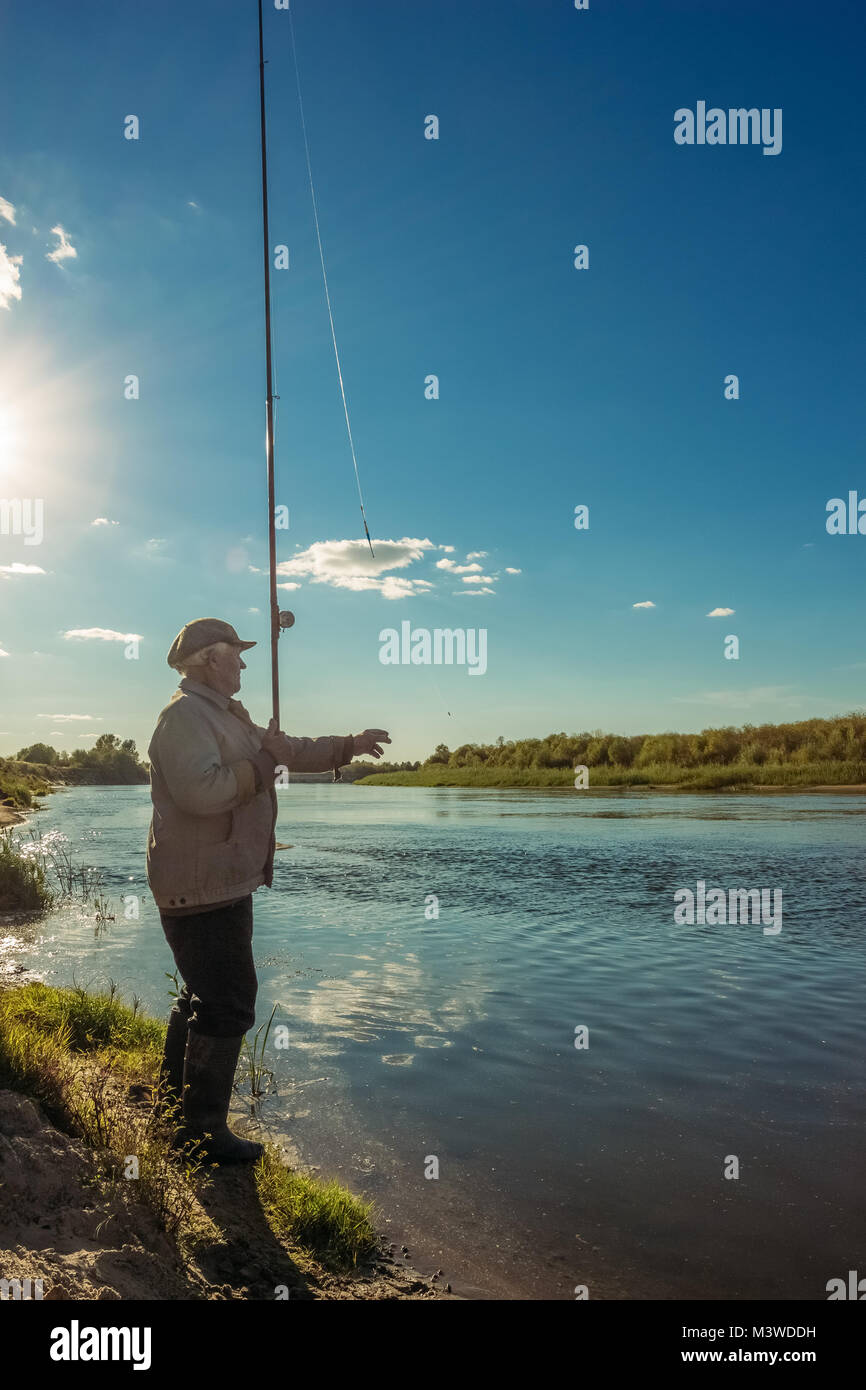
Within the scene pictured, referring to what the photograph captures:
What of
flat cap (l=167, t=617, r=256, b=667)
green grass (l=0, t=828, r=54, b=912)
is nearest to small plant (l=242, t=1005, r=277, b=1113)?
flat cap (l=167, t=617, r=256, b=667)

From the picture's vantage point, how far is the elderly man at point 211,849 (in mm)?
4207

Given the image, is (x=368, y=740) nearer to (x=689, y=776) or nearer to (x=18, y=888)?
(x=18, y=888)

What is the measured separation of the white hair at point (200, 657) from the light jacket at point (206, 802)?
9 centimetres

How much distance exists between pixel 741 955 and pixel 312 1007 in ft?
17.2

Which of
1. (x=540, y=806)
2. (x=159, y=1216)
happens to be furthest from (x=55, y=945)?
(x=540, y=806)

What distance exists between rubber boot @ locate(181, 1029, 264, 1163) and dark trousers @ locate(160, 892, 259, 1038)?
2.9 inches

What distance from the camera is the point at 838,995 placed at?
823 cm

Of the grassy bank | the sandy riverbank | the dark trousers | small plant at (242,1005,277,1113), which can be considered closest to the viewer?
the sandy riverbank

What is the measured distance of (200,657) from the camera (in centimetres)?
455

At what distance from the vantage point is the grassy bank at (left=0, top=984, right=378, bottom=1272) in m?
3.72

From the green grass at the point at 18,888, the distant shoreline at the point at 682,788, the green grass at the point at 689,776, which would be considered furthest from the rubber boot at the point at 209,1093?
the green grass at the point at 689,776

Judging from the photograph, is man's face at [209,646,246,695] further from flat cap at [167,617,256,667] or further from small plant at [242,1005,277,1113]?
small plant at [242,1005,277,1113]

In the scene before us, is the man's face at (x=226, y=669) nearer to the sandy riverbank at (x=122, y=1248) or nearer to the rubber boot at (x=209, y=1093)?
the rubber boot at (x=209, y=1093)

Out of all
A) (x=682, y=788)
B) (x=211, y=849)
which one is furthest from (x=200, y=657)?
(x=682, y=788)
